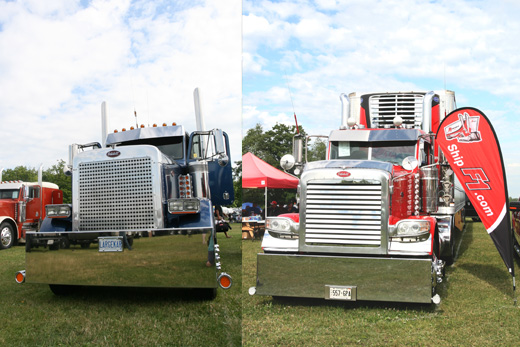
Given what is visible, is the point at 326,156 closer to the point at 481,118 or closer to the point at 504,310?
the point at 481,118

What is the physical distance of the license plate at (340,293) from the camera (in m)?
5.66

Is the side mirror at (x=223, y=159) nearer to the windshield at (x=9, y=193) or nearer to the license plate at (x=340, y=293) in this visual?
the license plate at (x=340, y=293)

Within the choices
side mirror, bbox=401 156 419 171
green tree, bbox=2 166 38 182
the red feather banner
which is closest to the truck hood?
side mirror, bbox=401 156 419 171

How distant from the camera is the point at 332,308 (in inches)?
233

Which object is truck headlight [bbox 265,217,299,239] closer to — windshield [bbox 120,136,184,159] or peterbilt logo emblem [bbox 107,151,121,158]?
peterbilt logo emblem [bbox 107,151,121,158]

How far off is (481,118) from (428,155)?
5.47 feet

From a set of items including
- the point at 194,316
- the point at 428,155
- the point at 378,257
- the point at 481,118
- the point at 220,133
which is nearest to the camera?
the point at 194,316

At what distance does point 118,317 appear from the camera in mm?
5418

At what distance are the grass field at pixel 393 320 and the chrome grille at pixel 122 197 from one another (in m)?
1.73

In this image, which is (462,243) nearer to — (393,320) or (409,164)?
(409,164)


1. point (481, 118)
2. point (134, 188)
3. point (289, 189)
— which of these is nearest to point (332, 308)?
point (134, 188)

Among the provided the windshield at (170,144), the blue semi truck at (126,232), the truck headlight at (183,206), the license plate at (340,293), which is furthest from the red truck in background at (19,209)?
the license plate at (340,293)

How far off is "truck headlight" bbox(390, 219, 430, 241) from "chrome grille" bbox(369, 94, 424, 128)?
3578 millimetres

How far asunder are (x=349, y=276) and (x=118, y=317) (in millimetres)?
2642
